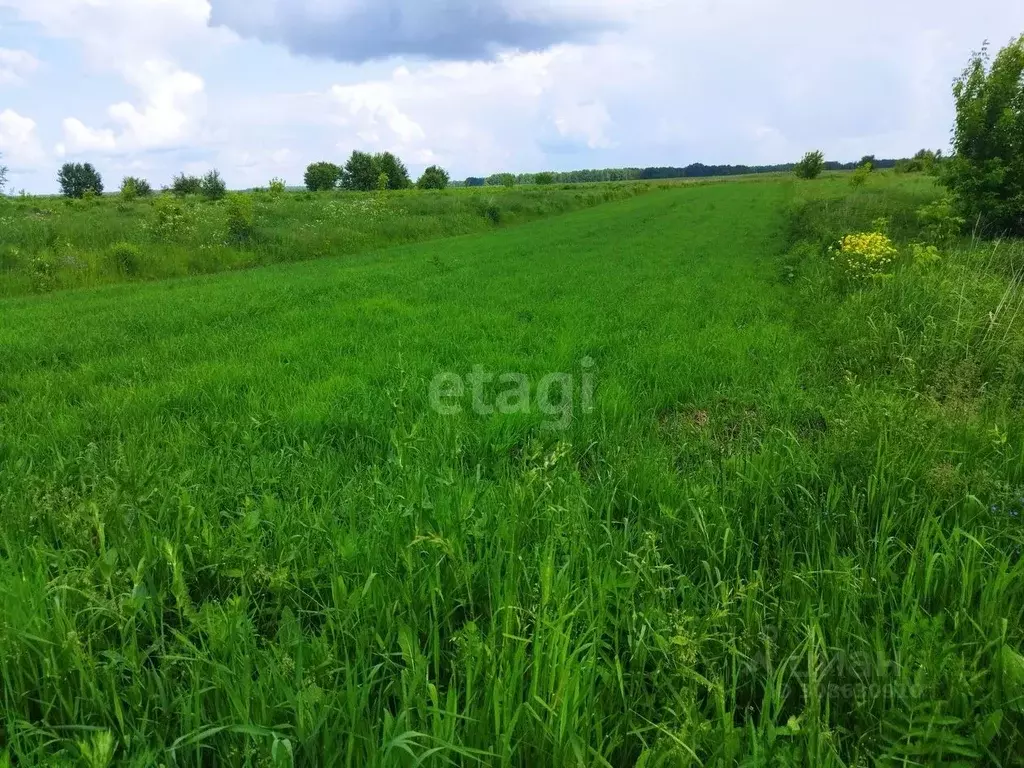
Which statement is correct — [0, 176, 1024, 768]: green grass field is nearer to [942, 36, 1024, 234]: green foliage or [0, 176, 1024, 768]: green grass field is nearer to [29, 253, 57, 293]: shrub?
[29, 253, 57, 293]: shrub

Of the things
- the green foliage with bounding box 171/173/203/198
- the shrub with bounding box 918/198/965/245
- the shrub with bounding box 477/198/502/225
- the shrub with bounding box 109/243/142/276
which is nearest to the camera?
the shrub with bounding box 918/198/965/245

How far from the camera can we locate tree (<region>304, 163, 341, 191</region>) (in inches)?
3364

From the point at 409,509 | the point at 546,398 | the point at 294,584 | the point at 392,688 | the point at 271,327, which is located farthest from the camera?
the point at 271,327

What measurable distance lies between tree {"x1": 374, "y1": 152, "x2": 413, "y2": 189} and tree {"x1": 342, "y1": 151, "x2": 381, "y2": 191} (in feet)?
2.34

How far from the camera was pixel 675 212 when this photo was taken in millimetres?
32875

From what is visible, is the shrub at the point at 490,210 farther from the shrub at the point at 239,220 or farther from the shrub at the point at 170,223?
the shrub at the point at 170,223

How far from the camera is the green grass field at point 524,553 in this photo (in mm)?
1605

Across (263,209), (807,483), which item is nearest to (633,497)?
(807,483)

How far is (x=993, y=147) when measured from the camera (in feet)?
53.0

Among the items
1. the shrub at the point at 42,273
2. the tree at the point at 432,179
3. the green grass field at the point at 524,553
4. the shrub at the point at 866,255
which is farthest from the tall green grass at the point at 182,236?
the tree at the point at 432,179

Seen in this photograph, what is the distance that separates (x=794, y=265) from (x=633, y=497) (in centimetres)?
1184

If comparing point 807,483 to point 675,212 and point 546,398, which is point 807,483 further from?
point 675,212

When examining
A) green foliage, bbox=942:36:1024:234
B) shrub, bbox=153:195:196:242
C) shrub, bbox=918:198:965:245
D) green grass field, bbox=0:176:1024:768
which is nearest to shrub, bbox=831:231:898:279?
green grass field, bbox=0:176:1024:768

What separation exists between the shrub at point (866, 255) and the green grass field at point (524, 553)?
2.36m
